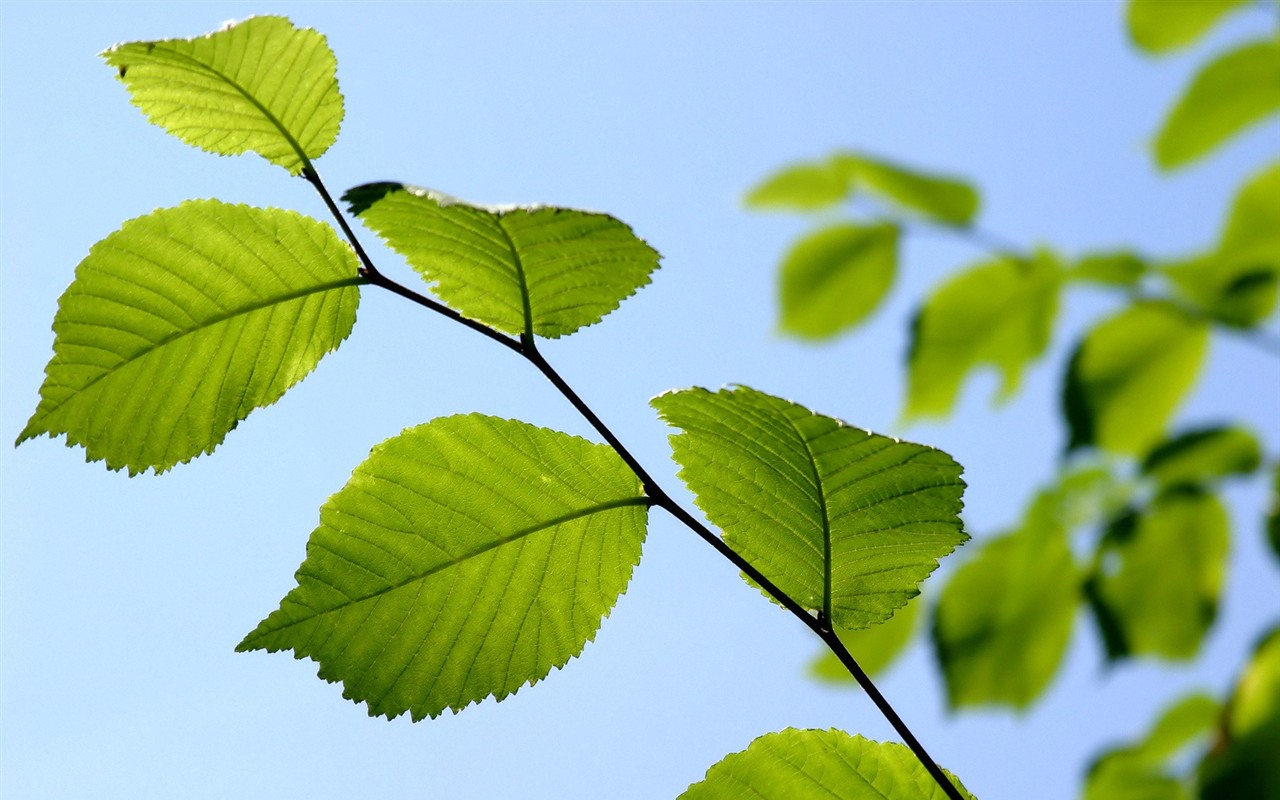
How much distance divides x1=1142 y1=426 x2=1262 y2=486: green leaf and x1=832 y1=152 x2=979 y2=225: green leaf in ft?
0.61

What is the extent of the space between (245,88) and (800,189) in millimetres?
1100

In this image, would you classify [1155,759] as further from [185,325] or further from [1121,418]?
[185,325]

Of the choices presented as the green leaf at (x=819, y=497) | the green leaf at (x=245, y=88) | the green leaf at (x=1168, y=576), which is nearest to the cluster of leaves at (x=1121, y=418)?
the green leaf at (x=1168, y=576)

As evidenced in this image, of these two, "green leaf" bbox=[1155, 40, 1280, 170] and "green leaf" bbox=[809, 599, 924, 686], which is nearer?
"green leaf" bbox=[1155, 40, 1280, 170]

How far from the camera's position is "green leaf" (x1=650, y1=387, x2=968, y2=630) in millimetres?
1502

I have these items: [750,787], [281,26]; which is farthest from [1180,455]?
[281,26]

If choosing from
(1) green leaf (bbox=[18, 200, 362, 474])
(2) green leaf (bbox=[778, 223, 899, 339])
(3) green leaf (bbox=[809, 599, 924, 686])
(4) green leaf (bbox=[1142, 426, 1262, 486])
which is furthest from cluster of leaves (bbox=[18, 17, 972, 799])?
(4) green leaf (bbox=[1142, 426, 1262, 486])

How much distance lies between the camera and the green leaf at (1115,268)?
2.12ft

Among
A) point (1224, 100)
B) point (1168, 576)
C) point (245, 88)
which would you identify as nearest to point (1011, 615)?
point (1168, 576)

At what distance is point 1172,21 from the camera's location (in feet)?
2.34

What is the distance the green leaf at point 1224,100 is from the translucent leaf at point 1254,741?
0.29 metres

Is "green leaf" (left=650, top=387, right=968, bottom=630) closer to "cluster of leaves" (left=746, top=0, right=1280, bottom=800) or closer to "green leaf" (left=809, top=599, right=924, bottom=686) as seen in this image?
"green leaf" (left=809, top=599, right=924, bottom=686)

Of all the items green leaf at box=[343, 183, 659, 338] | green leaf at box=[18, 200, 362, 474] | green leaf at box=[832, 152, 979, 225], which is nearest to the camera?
green leaf at box=[832, 152, 979, 225]

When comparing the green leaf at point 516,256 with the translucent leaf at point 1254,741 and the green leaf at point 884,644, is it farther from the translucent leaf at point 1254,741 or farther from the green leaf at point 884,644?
the translucent leaf at point 1254,741
